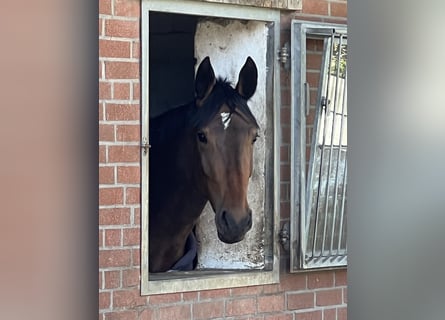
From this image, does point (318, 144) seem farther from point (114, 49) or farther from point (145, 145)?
point (114, 49)

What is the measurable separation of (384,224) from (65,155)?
1.91 metres

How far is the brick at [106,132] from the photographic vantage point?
11.1 feet

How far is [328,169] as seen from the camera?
3834mm

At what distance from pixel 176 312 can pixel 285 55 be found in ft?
4.78

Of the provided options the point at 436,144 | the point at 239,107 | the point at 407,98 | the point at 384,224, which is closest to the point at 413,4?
the point at 407,98

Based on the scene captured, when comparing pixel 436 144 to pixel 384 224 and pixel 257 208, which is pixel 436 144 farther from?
pixel 257 208

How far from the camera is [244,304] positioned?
3.74 m

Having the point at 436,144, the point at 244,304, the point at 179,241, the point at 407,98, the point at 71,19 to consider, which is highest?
the point at 71,19

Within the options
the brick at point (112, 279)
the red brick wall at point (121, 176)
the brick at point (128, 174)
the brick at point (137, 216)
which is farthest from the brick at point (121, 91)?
the brick at point (112, 279)

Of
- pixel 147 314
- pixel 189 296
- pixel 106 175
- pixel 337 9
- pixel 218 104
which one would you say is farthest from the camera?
pixel 337 9

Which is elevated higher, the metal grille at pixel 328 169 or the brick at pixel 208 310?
the metal grille at pixel 328 169

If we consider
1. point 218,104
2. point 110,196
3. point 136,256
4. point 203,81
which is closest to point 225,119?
point 218,104

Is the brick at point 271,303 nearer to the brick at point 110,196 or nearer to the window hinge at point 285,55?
the brick at point 110,196

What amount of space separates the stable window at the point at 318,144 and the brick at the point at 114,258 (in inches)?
35.5
